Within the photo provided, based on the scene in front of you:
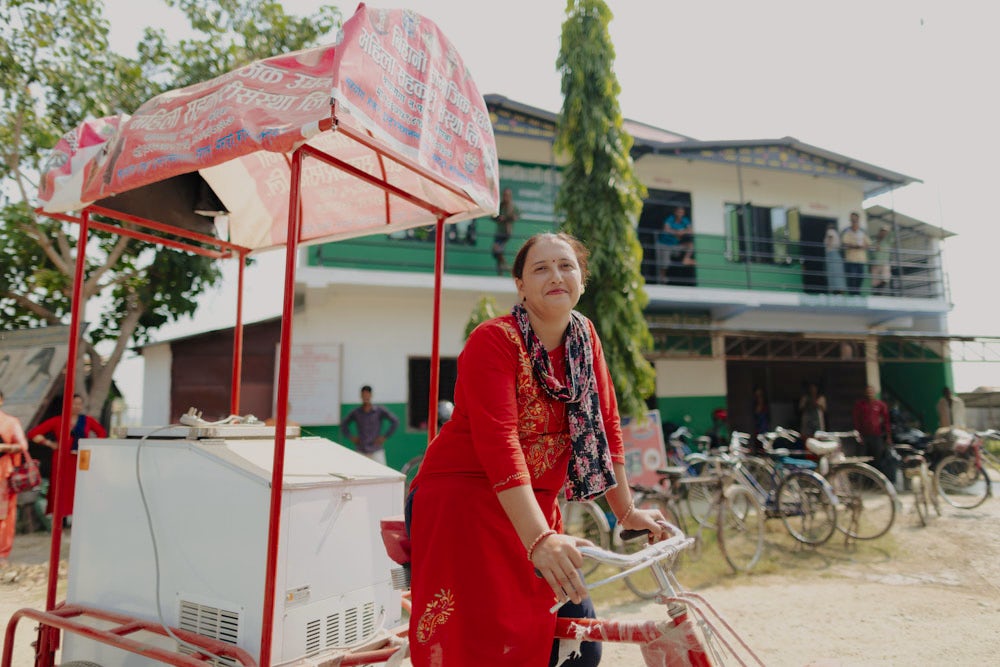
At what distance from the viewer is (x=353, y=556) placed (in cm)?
242

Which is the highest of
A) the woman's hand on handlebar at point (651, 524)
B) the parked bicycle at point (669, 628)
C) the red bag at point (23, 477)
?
the woman's hand on handlebar at point (651, 524)

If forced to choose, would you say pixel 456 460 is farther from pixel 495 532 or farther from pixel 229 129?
pixel 229 129

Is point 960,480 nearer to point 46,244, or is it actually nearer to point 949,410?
point 949,410

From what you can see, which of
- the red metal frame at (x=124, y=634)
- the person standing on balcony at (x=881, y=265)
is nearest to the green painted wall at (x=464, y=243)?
the person standing on balcony at (x=881, y=265)

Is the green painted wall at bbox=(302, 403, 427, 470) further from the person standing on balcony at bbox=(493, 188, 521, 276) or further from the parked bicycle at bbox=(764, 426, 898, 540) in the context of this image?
the parked bicycle at bbox=(764, 426, 898, 540)

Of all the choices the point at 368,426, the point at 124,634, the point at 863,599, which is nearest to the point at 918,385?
the point at 863,599

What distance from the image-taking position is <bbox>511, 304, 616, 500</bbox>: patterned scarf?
1.65 m

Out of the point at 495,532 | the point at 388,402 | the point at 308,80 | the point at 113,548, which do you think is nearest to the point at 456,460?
the point at 495,532

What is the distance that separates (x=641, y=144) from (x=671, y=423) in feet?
15.2

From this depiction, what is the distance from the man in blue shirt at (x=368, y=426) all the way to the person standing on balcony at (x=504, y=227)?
2961mm

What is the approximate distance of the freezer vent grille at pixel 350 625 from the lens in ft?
7.56

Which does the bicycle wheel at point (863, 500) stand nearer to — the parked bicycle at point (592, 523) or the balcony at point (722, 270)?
the parked bicycle at point (592, 523)

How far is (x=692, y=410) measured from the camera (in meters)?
11.3

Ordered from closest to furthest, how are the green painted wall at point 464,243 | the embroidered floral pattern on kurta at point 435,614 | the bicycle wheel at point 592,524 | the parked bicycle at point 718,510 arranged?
the embroidered floral pattern on kurta at point 435,614, the bicycle wheel at point 592,524, the parked bicycle at point 718,510, the green painted wall at point 464,243
